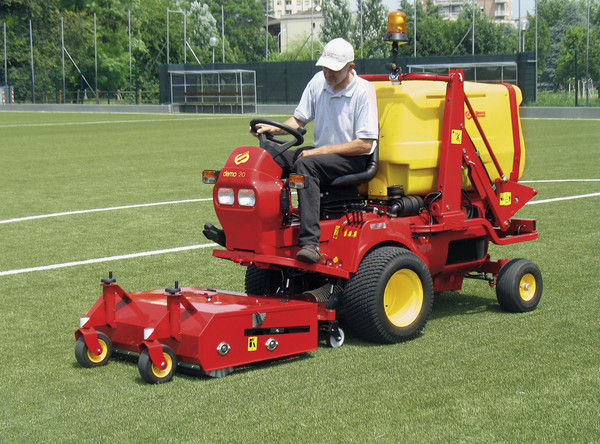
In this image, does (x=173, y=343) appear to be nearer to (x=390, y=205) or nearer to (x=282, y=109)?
(x=390, y=205)

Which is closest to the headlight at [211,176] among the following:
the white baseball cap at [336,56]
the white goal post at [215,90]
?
the white baseball cap at [336,56]

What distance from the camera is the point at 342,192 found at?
22.2 feet

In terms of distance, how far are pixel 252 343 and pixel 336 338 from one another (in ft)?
2.59

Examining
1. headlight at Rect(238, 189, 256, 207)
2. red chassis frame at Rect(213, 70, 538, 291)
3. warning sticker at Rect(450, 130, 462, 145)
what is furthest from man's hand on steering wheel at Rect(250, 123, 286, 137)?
warning sticker at Rect(450, 130, 462, 145)

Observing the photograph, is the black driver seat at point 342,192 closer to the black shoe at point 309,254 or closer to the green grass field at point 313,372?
the black shoe at point 309,254

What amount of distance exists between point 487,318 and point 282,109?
45.6 metres

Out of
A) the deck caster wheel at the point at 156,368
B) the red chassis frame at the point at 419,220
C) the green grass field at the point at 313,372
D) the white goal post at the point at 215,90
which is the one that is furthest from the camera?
the white goal post at the point at 215,90

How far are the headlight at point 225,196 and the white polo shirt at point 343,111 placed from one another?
857mm

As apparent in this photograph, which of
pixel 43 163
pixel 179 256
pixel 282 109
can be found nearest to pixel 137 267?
pixel 179 256

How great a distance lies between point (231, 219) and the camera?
21.0ft

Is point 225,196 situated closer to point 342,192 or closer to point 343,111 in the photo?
point 342,192

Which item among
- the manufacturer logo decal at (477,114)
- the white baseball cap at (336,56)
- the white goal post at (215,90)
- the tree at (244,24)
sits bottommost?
the manufacturer logo decal at (477,114)

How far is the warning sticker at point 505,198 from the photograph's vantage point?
7680 mm

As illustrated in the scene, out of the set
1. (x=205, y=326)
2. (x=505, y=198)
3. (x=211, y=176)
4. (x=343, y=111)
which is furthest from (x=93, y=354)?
(x=505, y=198)
